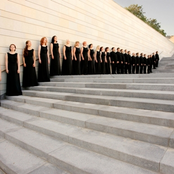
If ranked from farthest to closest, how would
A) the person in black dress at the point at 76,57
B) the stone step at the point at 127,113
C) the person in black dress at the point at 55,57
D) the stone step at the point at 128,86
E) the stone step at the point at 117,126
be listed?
1. the person in black dress at the point at 76,57
2. the person in black dress at the point at 55,57
3. the stone step at the point at 128,86
4. the stone step at the point at 127,113
5. the stone step at the point at 117,126

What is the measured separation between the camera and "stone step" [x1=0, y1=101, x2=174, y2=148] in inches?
90.6

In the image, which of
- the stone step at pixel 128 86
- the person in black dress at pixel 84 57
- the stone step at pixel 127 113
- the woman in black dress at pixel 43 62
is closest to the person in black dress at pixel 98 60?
the person in black dress at pixel 84 57

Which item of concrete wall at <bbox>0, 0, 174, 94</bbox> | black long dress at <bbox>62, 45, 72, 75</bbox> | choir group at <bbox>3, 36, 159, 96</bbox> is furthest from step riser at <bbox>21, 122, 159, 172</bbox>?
black long dress at <bbox>62, 45, 72, 75</bbox>

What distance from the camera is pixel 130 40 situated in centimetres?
1512

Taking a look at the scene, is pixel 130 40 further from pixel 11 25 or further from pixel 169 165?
pixel 169 165

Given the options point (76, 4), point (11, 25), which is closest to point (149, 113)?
point (11, 25)

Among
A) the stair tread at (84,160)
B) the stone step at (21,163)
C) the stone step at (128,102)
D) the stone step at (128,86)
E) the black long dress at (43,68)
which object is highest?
the black long dress at (43,68)

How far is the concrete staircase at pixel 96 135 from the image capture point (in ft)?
7.01

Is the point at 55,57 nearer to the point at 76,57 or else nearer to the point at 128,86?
the point at 76,57

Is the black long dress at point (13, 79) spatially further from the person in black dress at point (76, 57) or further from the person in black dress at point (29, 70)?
the person in black dress at point (76, 57)

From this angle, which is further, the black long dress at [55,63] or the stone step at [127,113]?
the black long dress at [55,63]

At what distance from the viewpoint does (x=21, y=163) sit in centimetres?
248

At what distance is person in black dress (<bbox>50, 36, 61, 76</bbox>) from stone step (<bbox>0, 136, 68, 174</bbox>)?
4.74 metres

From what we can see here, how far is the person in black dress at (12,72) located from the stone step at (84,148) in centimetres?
261
